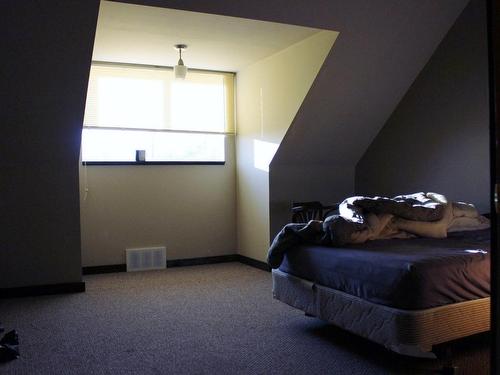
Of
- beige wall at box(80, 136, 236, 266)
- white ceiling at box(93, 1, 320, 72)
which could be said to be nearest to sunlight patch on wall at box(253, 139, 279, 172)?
beige wall at box(80, 136, 236, 266)

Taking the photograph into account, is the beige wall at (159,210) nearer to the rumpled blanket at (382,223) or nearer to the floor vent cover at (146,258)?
the floor vent cover at (146,258)

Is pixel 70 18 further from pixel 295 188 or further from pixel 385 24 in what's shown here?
pixel 295 188

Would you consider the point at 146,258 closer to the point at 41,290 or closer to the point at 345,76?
the point at 41,290

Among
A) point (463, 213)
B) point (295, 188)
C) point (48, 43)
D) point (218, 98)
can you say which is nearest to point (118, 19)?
point (48, 43)

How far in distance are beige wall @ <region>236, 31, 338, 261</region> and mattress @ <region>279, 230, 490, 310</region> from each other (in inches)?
70.5

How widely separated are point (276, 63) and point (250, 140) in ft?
3.04

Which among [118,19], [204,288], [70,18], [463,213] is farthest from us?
[204,288]

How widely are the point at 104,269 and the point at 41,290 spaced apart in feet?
3.18

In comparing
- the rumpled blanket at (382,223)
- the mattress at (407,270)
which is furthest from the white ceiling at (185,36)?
the mattress at (407,270)

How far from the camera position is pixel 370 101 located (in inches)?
178

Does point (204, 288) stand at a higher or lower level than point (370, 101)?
lower

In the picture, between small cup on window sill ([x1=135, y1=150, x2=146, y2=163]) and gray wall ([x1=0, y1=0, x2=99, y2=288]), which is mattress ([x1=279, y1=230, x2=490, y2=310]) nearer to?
gray wall ([x1=0, y1=0, x2=99, y2=288])

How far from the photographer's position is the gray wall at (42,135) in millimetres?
3084

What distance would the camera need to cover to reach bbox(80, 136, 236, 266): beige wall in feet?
16.7
